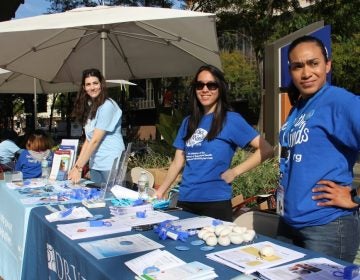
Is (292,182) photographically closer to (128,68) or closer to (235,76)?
(128,68)

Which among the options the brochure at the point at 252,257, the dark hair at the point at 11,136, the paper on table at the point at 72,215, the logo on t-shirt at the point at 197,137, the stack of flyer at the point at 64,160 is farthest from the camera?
the dark hair at the point at 11,136

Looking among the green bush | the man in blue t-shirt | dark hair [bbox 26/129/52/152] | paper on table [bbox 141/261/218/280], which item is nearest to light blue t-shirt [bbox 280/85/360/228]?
the man in blue t-shirt

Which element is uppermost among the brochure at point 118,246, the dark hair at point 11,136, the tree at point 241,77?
the tree at point 241,77

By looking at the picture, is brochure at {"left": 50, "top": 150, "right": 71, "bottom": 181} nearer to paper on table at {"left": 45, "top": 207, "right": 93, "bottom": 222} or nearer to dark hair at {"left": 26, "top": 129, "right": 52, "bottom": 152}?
dark hair at {"left": 26, "top": 129, "right": 52, "bottom": 152}

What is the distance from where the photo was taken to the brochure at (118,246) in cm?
201

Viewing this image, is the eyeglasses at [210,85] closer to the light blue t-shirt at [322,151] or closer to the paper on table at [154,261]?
the light blue t-shirt at [322,151]

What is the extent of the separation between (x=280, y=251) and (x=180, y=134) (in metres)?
1.43

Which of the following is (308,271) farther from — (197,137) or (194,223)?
(197,137)

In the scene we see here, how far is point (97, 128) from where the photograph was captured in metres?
4.07

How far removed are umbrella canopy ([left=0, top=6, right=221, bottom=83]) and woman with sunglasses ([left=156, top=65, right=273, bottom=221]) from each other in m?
1.11

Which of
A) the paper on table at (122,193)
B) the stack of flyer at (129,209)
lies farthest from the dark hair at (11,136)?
the stack of flyer at (129,209)

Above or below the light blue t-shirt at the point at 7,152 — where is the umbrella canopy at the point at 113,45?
above

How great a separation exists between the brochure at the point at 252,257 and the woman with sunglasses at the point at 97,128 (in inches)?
92.1

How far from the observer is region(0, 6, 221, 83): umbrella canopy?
4152mm
